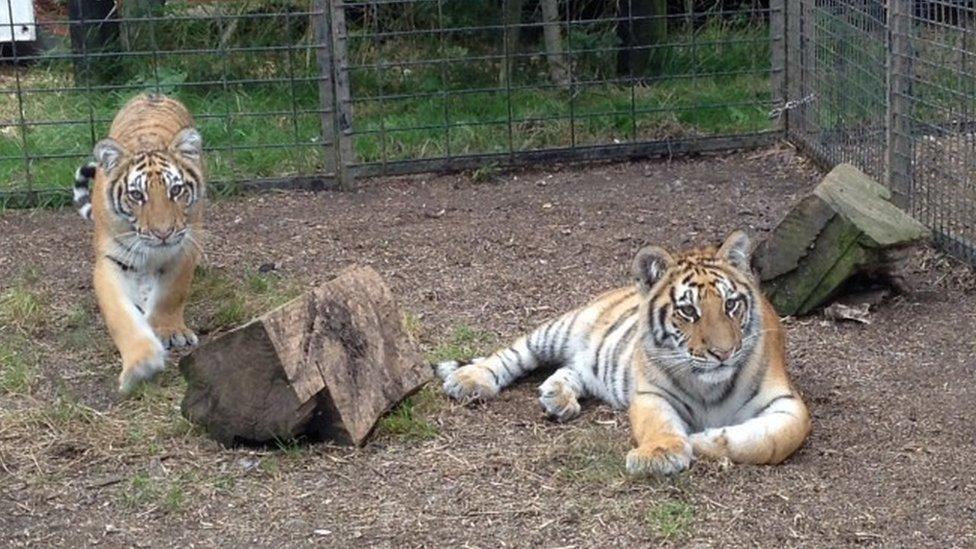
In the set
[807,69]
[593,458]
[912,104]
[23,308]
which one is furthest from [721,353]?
[807,69]

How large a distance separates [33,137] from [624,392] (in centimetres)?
507

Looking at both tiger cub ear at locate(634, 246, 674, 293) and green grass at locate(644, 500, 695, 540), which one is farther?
tiger cub ear at locate(634, 246, 674, 293)

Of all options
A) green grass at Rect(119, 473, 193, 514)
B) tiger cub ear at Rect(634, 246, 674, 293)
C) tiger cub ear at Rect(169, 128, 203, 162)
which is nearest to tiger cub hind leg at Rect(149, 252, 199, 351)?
tiger cub ear at Rect(169, 128, 203, 162)

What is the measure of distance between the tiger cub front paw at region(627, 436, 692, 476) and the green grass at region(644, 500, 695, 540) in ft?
0.45

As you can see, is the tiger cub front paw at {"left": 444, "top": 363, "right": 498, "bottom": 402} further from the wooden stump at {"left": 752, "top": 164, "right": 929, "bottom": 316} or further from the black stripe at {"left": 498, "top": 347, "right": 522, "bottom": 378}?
the wooden stump at {"left": 752, "top": 164, "right": 929, "bottom": 316}

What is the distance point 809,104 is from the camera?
8.76 metres

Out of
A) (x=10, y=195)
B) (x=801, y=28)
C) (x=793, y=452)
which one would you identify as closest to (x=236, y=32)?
(x=10, y=195)

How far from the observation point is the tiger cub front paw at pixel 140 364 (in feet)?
18.2

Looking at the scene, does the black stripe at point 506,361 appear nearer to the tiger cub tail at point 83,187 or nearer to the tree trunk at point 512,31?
the tiger cub tail at point 83,187

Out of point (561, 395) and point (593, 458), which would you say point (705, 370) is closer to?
point (593, 458)

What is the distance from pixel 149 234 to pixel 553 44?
13.6 ft

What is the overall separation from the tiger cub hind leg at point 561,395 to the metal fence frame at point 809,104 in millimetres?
2105

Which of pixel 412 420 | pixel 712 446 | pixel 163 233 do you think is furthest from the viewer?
pixel 163 233

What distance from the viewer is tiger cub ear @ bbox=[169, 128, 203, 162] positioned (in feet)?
20.7
